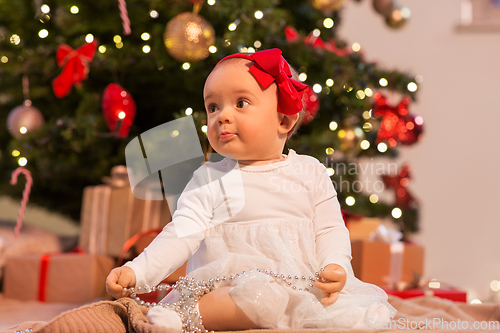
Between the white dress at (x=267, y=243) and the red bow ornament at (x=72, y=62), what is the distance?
0.63 meters

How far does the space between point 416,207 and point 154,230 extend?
0.98m

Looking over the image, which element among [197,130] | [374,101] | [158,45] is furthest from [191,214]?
[374,101]

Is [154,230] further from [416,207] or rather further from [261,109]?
[416,207]

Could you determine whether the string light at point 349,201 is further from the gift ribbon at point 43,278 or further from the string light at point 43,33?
the string light at point 43,33

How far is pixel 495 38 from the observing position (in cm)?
209

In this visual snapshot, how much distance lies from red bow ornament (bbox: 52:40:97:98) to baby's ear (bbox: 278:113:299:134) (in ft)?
2.20

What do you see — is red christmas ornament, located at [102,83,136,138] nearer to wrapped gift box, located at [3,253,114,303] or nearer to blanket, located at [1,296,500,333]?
wrapped gift box, located at [3,253,114,303]

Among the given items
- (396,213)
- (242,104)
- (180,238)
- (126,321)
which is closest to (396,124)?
(396,213)

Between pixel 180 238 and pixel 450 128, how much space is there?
5.95 ft

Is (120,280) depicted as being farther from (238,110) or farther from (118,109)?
(118,109)

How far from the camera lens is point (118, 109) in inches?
44.2

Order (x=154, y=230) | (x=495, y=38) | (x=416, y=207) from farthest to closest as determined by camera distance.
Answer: (x=495, y=38) → (x=416, y=207) → (x=154, y=230)

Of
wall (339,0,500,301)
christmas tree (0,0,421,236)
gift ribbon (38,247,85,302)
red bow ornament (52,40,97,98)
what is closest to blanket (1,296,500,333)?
christmas tree (0,0,421,236)

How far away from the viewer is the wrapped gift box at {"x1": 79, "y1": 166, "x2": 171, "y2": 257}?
1.17m
